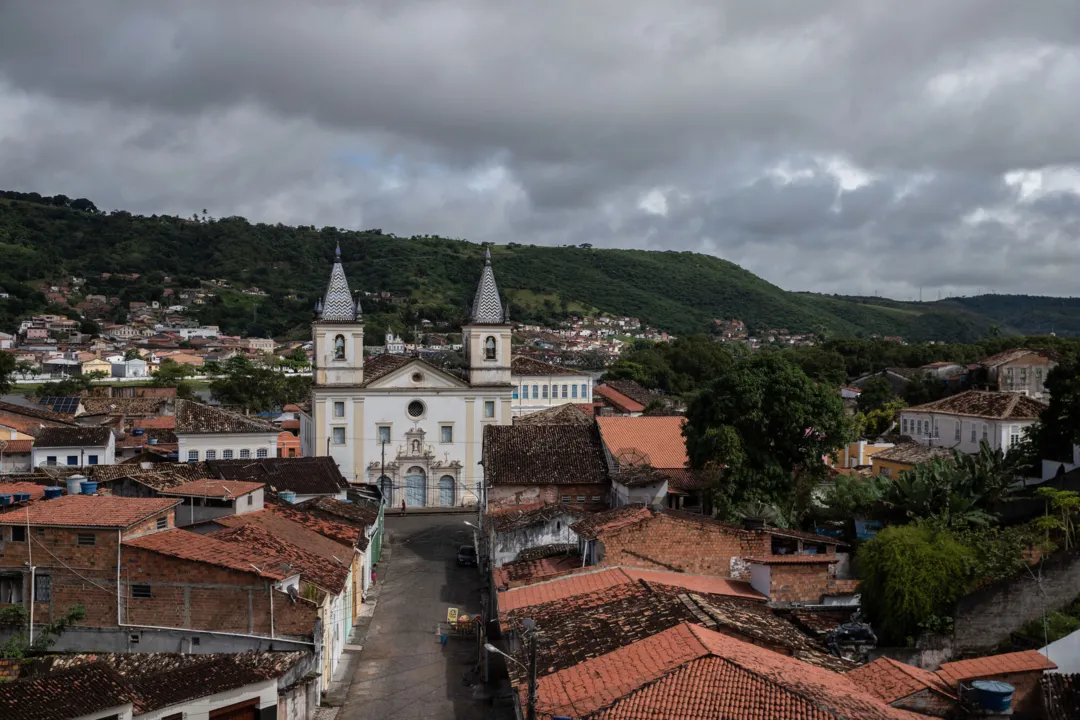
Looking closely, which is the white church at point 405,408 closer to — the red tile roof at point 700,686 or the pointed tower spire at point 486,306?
the pointed tower spire at point 486,306

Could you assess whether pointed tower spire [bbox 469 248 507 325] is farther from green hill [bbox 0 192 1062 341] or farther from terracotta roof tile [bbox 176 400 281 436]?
green hill [bbox 0 192 1062 341]

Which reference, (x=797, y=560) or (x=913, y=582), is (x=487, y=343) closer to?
(x=797, y=560)

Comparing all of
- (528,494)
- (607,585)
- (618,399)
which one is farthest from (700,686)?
(618,399)

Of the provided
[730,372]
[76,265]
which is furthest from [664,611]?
[76,265]

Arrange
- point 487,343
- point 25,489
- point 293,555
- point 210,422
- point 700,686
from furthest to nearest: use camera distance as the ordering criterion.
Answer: point 487,343 → point 210,422 → point 25,489 → point 293,555 → point 700,686

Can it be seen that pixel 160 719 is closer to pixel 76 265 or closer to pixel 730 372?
pixel 730 372

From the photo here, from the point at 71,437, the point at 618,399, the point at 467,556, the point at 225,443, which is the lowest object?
the point at 467,556

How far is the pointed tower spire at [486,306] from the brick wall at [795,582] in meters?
30.9

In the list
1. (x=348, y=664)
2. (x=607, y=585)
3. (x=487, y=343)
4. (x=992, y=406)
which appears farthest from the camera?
(x=487, y=343)

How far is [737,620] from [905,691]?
3095 millimetres

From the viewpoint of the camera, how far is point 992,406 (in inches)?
1452

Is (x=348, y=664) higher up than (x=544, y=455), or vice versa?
(x=544, y=455)

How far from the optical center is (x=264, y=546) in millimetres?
21469

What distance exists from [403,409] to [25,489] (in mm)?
21982
